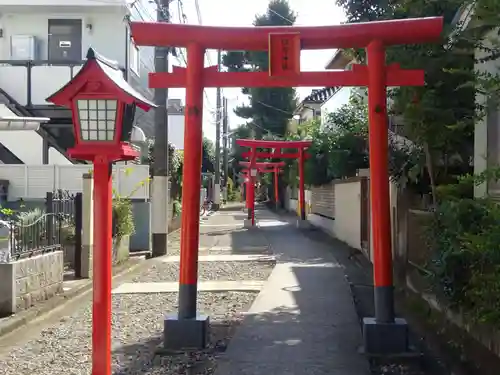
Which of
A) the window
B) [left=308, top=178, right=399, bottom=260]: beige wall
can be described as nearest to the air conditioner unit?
the window

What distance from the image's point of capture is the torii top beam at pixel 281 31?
697cm

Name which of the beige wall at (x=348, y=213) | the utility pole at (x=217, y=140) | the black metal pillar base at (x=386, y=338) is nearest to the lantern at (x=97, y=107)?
the black metal pillar base at (x=386, y=338)

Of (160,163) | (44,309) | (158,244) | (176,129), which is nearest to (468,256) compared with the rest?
(44,309)

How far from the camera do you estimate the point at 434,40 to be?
7070mm

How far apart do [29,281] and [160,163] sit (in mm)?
7464

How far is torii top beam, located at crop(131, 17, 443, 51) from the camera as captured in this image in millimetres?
6971

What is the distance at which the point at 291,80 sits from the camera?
7250 mm

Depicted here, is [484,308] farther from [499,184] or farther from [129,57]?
[129,57]

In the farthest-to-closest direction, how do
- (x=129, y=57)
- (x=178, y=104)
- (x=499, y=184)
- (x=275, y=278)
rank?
1. (x=178, y=104)
2. (x=129, y=57)
3. (x=275, y=278)
4. (x=499, y=184)

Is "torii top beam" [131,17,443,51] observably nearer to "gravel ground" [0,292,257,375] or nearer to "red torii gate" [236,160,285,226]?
"gravel ground" [0,292,257,375]

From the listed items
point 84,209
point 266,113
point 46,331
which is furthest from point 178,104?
point 46,331

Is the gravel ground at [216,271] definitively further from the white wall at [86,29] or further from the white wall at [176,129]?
the white wall at [176,129]

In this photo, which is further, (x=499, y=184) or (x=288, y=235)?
(x=288, y=235)

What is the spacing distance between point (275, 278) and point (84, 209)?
3.83 metres
